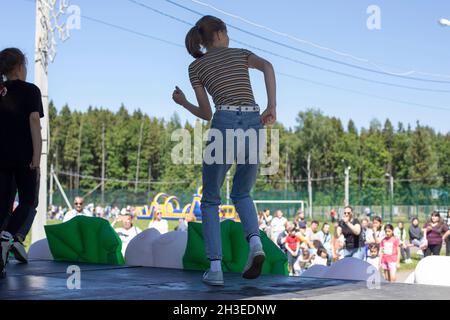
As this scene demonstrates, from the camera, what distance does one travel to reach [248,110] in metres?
3.90

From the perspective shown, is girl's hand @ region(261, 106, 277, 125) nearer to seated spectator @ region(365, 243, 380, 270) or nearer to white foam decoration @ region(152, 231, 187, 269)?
white foam decoration @ region(152, 231, 187, 269)

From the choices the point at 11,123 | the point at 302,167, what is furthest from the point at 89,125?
the point at 11,123

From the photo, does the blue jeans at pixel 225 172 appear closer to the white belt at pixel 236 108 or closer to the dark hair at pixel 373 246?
the white belt at pixel 236 108

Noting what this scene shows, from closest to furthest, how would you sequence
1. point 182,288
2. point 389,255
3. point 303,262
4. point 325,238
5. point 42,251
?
point 182,288, point 42,251, point 389,255, point 303,262, point 325,238

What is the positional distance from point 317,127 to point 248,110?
101 metres

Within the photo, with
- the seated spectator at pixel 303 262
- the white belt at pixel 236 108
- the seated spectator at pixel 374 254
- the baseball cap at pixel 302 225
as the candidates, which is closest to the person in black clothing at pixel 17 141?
the white belt at pixel 236 108

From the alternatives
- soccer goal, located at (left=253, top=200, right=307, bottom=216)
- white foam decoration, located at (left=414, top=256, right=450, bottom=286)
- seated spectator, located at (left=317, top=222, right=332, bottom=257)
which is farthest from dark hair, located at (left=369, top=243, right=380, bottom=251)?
soccer goal, located at (left=253, top=200, right=307, bottom=216)

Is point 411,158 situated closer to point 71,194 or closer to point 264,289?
point 71,194

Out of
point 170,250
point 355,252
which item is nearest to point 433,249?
point 355,252

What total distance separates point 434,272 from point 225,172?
1.60 metres

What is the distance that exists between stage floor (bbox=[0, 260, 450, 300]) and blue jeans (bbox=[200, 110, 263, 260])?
1.09ft

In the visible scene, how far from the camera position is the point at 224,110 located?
3885 millimetres

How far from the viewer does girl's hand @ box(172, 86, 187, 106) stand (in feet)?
13.7

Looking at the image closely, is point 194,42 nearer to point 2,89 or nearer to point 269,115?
point 269,115
